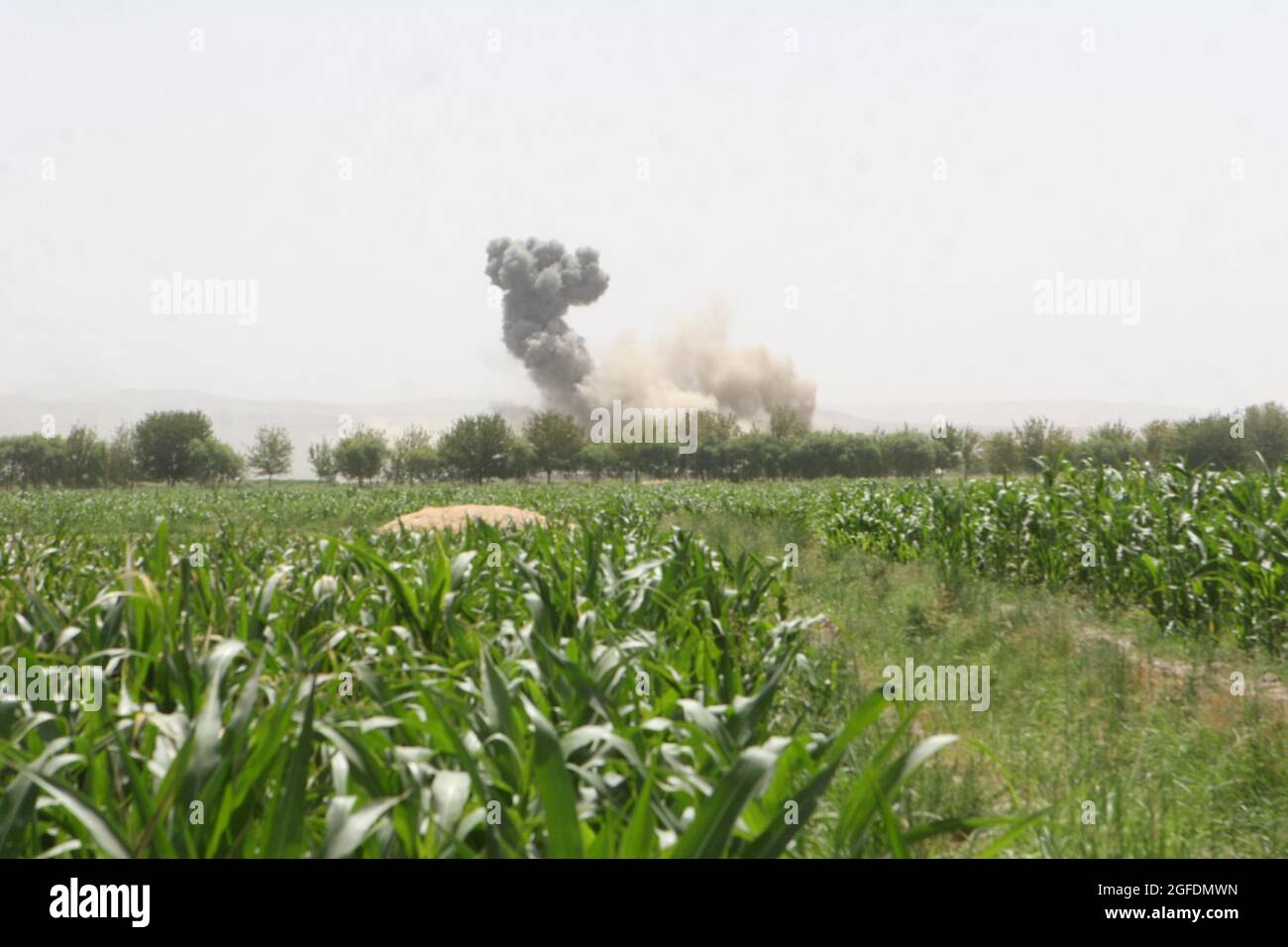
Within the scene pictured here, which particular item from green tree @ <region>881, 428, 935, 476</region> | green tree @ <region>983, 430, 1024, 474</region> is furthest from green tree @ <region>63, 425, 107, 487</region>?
green tree @ <region>983, 430, 1024, 474</region>

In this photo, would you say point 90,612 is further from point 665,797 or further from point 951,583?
point 951,583

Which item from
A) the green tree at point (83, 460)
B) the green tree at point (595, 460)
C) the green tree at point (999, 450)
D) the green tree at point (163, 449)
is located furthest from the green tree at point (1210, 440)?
the green tree at point (83, 460)

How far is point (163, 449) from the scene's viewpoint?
100062 mm

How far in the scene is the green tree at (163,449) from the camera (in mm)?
99688

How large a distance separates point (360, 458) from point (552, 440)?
86.4ft

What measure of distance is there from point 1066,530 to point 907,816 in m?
8.74

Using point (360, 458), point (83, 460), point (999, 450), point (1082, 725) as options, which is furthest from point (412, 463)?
point (1082, 725)

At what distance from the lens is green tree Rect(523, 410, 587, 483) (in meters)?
103

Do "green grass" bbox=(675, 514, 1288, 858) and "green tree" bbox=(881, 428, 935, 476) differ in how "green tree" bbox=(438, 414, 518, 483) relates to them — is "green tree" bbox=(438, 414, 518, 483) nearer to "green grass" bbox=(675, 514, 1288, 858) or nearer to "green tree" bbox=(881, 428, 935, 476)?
"green tree" bbox=(881, 428, 935, 476)

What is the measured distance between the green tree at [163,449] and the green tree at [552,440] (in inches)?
1517

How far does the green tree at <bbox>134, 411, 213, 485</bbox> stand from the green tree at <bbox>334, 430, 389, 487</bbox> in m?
16.6

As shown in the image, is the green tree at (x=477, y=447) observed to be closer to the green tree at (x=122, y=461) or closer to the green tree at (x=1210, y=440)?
the green tree at (x=122, y=461)
